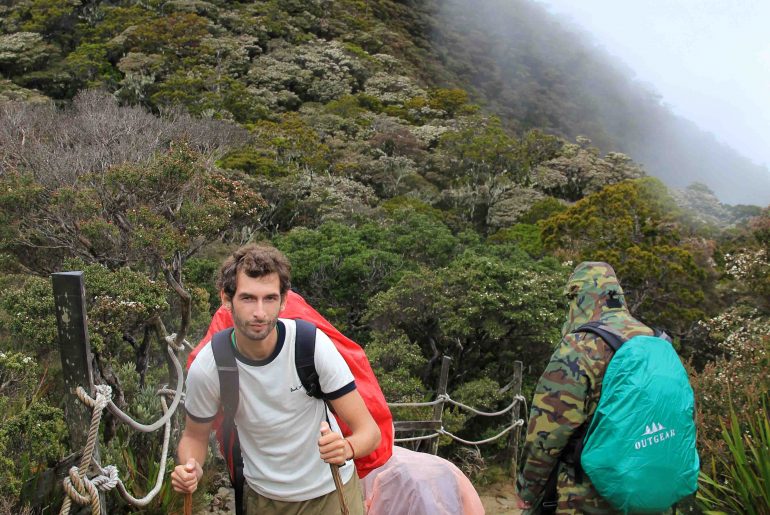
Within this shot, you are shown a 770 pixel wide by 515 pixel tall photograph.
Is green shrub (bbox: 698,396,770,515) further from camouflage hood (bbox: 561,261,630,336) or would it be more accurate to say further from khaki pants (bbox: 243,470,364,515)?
khaki pants (bbox: 243,470,364,515)

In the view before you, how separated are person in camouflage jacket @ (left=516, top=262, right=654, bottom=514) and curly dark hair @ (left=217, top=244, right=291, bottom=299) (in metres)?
0.92

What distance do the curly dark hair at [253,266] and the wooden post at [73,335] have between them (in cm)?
44

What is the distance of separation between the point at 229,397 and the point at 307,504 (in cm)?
46

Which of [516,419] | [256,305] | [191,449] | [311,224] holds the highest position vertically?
[256,305]

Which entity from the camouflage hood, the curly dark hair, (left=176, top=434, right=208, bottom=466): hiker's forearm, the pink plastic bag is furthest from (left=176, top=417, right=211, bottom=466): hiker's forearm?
the pink plastic bag

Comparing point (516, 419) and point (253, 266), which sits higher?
point (253, 266)

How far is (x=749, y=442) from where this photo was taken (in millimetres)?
3387

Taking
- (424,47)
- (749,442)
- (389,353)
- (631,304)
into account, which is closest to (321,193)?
(631,304)

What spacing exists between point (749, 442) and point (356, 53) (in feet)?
113

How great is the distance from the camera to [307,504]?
2025 millimetres

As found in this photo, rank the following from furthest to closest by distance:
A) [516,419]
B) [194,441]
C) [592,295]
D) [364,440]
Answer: [516,419]
[592,295]
[194,441]
[364,440]

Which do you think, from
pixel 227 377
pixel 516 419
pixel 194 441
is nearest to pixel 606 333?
pixel 227 377

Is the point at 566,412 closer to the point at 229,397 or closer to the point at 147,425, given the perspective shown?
the point at 229,397

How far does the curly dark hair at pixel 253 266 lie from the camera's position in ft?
6.18
